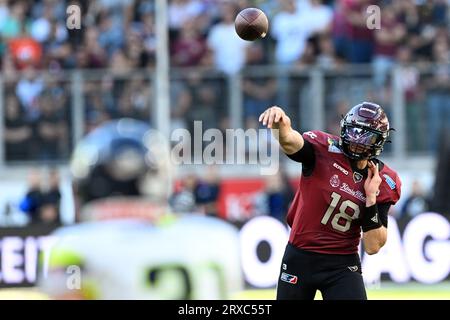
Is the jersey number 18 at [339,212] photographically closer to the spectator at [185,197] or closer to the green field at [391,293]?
the green field at [391,293]

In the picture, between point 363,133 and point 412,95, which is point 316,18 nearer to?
point 412,95

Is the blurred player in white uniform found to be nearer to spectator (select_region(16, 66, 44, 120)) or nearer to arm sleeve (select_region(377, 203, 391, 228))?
arm sleeve (select_region(377, 203, 391, 228))

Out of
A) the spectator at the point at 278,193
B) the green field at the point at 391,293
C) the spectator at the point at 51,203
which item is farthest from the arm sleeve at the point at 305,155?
the spectator at the point at 51,203

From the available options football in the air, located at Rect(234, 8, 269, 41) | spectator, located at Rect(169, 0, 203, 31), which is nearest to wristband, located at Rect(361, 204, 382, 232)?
football in the air, located at Rect(234, 8, 269, 41)

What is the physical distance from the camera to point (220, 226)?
3949 millimetres

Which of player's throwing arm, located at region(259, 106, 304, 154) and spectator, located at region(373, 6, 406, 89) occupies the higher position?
spectator, located at region(373, 6, 406, 89)

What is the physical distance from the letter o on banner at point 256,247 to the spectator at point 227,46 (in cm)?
285

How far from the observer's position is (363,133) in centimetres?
684

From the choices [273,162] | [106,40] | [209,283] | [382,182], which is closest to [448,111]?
[273,162]

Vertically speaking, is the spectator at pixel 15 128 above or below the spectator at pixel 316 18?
below

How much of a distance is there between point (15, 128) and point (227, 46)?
10.5 feet

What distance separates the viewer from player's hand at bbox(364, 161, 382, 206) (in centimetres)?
676

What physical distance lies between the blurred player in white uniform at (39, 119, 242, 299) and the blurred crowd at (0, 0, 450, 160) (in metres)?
10.2

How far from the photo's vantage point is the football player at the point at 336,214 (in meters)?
6.82
